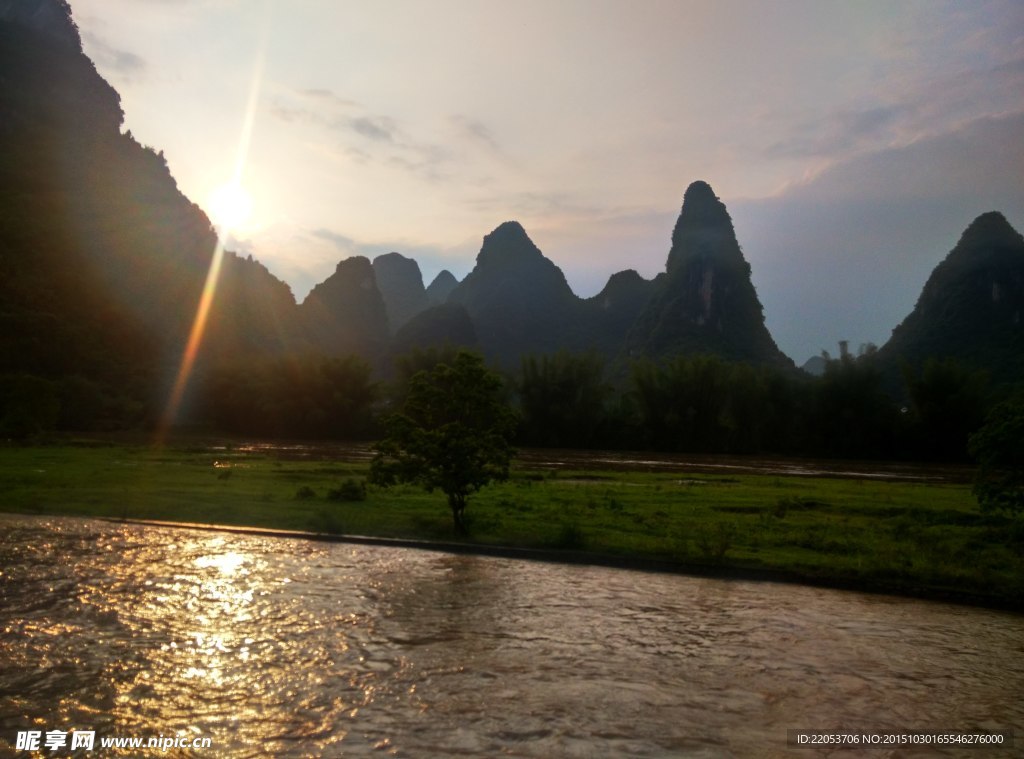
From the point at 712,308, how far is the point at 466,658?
375 feet

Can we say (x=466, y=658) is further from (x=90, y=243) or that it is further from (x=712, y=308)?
(x=712, y=308)

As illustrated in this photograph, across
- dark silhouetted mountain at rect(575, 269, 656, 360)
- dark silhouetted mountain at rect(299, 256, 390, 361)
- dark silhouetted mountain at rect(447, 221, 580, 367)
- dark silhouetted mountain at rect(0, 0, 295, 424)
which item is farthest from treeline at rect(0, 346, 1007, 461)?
dark silhouetted mountain at rect(575, 269, 656, 360)

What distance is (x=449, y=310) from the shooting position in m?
130

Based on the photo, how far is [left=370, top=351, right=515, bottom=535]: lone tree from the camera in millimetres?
12273

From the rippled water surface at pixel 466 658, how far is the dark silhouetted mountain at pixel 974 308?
8159cm

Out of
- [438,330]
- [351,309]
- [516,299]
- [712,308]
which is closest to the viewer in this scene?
[712,308]

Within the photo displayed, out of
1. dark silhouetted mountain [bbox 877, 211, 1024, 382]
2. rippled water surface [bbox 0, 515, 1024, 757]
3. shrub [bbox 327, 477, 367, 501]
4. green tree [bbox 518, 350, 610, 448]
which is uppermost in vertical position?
dark silhouetted mountain [bbox 877, 211, 1024, 382]

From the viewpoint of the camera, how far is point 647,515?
15062 millimetres

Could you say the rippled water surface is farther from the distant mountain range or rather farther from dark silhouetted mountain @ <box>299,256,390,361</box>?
dark silhouetted mountain @ <box>299,256,390,361</box>

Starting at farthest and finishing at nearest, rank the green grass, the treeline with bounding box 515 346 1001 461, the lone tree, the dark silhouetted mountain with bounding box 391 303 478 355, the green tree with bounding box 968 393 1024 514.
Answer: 1. the dark silhouetted mountain with bounding box 391 303 478 355
2. the treeline with bounding box 515 346 1001 461
3. the lone tree
4. the green grass
5. the green tree with bounding box 968 393 1024 514

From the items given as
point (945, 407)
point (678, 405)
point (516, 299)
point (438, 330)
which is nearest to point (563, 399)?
point (678, 405)

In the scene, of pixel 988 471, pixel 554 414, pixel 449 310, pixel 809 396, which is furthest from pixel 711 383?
pixel 449 310

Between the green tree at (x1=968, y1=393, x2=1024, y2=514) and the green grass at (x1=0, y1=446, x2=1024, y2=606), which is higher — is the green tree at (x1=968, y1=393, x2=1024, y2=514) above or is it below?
above

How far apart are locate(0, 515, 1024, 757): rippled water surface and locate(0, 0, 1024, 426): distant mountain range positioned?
47.5 metres
